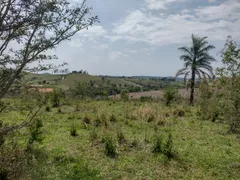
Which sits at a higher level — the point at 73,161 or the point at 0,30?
the point at 0,30

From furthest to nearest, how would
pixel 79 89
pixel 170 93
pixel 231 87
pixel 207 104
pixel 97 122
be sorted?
1. pixel 79 89
2. pixel 170 93
3. pixel 207 104
4. pixel 97 122
5. pixel 231 87

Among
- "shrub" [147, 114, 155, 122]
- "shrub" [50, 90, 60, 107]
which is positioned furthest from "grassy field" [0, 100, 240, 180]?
"shrub" [50, 90, 60, 107]

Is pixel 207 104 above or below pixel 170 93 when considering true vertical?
below

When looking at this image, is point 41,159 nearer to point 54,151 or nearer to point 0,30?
point 54,151

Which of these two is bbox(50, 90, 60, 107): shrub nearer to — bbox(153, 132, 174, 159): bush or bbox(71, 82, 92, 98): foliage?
bbox(71, 82, 92, 98): foliage

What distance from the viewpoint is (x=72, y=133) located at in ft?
27.7

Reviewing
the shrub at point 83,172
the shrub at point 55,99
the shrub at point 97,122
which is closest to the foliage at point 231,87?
the shrub at point 83,172

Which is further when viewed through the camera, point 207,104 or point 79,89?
point 79,89

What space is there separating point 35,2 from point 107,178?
3.79m

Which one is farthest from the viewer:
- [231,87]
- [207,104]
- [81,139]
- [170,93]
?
[170,93]

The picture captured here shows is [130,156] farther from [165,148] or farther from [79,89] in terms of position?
[79,89]

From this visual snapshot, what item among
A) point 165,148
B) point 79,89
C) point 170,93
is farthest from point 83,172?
point 79,89

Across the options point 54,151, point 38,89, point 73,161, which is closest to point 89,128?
point 54,151

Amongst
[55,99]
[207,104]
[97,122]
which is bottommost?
[97,122]
